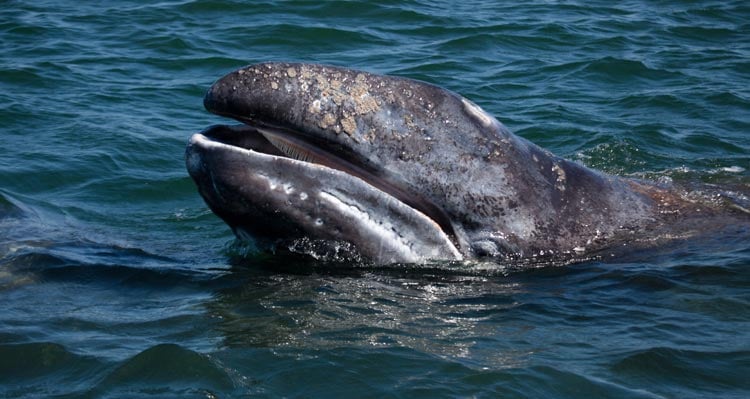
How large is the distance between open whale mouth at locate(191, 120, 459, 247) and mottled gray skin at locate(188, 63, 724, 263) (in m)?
0.02

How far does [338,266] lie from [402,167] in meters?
0.82

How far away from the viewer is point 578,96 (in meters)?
15.7

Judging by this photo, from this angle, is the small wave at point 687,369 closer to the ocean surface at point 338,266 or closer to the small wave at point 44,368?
the ocean surface at point 338,266

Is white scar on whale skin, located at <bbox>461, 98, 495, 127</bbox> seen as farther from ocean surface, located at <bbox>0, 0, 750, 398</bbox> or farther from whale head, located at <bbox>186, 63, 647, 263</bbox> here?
ocean surface, located at <bbox>0, 0, 750, 398</bbox>

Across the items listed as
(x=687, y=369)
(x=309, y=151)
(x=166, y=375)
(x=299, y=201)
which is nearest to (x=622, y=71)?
(x=309, y=151)

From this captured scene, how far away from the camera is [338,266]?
7309mm

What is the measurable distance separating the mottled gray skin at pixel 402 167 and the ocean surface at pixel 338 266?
0.27 metres

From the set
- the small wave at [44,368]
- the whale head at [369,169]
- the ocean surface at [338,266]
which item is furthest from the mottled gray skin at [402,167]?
the small wave at [44,368]

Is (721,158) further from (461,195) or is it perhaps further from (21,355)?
(21,355)

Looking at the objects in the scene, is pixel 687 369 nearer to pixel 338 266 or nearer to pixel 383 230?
pixel 383 230

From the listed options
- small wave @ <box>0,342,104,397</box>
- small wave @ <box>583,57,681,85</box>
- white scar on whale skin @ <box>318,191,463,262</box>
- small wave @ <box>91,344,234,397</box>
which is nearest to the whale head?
white scar on whale skin @ <box>318,191,463,262</box>

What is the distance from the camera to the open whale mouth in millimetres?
7027

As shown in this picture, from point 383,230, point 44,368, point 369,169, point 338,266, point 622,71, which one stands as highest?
point 369,169

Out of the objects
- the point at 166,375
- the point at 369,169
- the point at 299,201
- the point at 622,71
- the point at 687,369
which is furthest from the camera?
the point at 622,71
